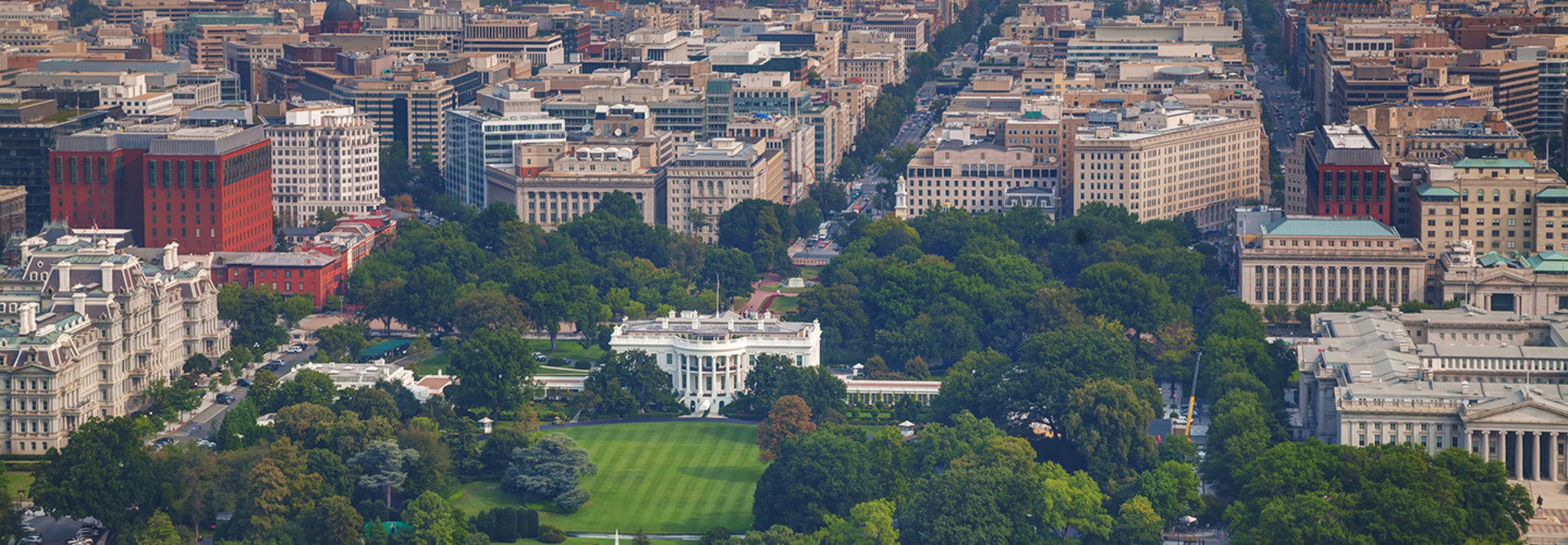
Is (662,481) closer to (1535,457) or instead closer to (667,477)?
(667,477)

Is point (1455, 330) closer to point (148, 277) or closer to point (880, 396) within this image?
point (880, 396)

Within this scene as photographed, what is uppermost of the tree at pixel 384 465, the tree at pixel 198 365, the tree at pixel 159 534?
the tree at pixel 198 365

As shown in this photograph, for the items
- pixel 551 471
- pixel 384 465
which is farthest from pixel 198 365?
pixel 551 471

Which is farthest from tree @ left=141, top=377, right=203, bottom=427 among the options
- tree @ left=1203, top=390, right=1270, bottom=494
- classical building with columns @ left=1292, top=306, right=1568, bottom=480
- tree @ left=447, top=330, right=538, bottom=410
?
classical building with columns @ left=1292, top=306, right=1568, bottom=480

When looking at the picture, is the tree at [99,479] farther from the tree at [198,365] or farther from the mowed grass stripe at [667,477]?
the tree at [198,365]

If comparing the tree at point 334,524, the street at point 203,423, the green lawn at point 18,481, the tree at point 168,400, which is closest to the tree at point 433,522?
the tree at point 334,524

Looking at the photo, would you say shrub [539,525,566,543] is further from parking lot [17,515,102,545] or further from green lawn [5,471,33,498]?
green lawn [5,471,33,498]
